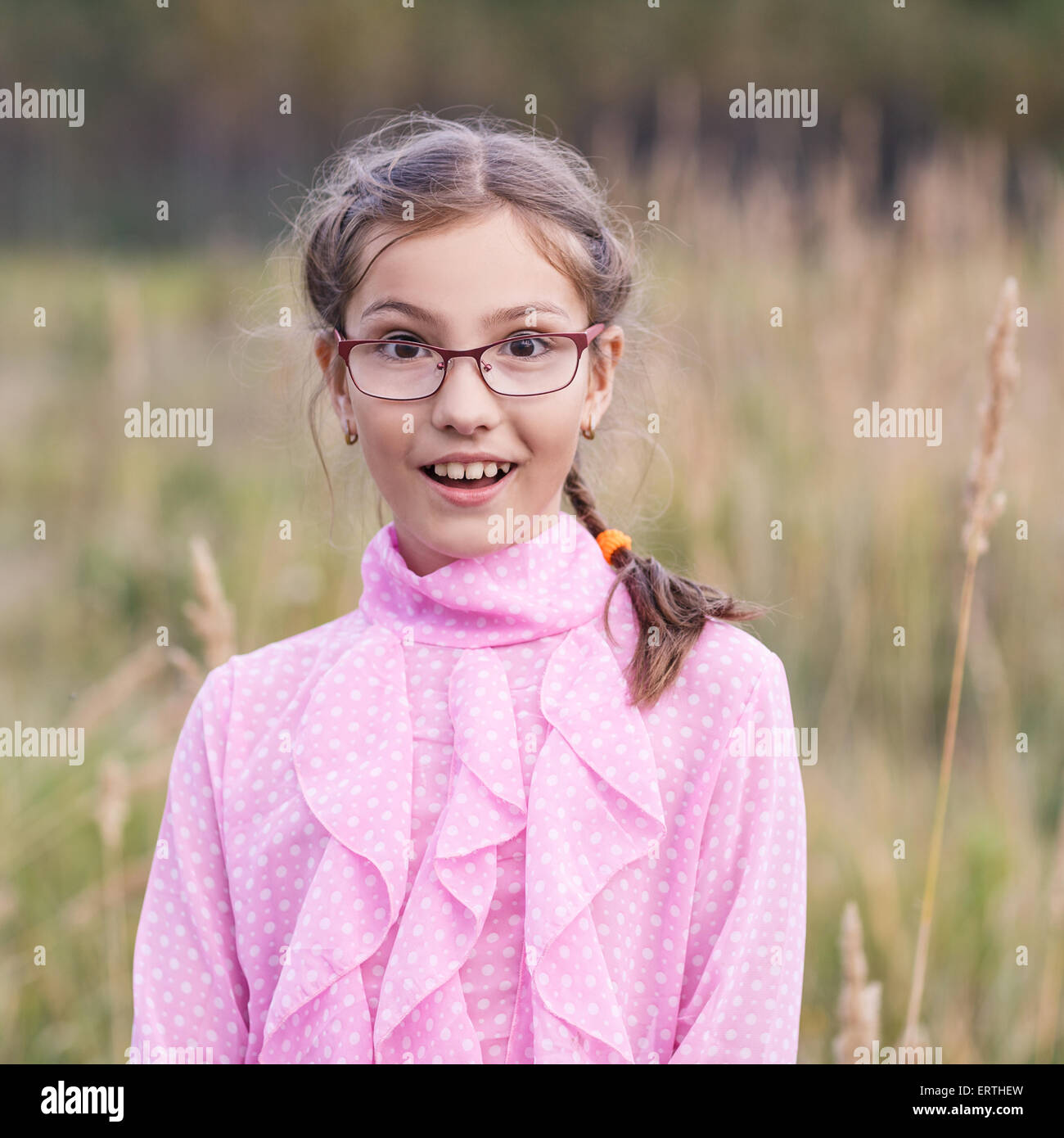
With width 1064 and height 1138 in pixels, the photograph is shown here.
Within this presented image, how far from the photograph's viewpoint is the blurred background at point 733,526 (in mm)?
2125

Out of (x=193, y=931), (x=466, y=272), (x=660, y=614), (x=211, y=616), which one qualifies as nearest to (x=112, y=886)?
(x=211, y=616)

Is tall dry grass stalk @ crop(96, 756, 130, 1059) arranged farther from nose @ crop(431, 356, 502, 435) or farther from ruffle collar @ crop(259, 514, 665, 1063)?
nose @ crop(431, 356, 502, 435)

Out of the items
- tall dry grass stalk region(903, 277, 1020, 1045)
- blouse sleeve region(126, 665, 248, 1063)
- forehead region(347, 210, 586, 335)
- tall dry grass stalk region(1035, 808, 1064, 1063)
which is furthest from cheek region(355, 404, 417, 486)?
tall dry grass stalk region(1035, 808, 1064, 1063)

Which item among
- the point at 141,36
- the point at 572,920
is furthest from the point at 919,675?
the point at 141,36

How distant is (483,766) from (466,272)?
1.58 feet

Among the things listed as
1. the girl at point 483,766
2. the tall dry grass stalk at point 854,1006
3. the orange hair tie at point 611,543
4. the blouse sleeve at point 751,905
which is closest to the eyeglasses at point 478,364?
the girl at point 483,766

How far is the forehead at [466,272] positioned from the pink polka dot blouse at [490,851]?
0.81 ft

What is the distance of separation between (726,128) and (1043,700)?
529cm

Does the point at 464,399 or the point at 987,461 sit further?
the point at 987,461

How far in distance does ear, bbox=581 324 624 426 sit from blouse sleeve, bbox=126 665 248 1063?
51 cm

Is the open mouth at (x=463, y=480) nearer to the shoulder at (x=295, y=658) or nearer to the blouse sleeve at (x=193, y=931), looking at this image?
the shoulder at (x=295, y=658)

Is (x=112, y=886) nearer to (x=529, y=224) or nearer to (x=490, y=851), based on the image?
(x=490, y=851)

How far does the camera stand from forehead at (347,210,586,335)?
1.21 metres

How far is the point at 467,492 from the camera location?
123 centimetres
